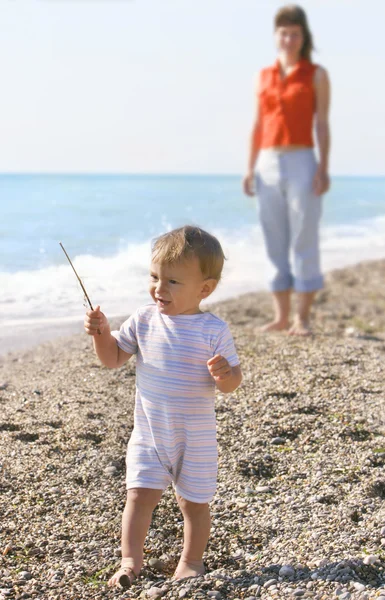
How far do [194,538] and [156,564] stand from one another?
19 cm

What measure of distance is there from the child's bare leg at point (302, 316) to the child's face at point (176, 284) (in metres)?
3.06

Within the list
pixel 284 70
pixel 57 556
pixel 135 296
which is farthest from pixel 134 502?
pixel 284 70

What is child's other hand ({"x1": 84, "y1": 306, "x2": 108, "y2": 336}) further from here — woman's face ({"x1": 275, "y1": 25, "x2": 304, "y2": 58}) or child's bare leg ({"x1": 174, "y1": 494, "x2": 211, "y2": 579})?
woman's face ({"x1": 275, "y1": 25, "x2": 304, "y2": 58})

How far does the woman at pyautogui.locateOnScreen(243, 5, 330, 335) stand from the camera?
524 centimetres

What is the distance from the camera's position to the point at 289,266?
574cm

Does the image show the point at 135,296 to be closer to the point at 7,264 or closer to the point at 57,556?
the point at 7,264

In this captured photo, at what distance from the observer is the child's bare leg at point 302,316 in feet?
17.6

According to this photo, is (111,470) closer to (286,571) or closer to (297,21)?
(286,571)

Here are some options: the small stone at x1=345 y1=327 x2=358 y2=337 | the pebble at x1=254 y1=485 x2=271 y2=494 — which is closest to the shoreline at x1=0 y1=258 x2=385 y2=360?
the small stone at x1=345 y1=327 x2=358 y2=337

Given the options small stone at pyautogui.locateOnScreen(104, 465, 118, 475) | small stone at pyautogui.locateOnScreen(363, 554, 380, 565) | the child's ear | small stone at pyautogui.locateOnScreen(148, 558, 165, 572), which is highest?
the child's ear

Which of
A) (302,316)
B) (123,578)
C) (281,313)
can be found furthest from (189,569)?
(281,313)

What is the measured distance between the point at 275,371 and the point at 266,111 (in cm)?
220

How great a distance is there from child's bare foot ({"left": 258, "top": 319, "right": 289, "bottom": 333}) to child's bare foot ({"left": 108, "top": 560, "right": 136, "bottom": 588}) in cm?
329

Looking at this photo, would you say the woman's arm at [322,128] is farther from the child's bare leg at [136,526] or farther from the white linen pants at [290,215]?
the child's bare leg at [136,526]
